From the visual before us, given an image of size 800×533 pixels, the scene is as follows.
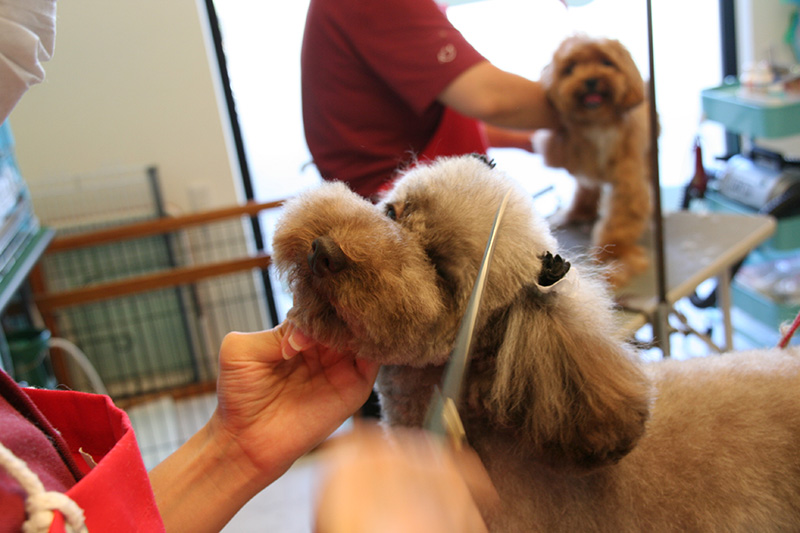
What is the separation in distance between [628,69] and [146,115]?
178 cm

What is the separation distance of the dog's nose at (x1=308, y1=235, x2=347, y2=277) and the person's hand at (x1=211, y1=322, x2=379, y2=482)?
10 cm

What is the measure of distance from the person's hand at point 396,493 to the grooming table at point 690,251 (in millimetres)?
855

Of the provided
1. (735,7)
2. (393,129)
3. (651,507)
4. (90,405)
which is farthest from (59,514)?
(735,7)

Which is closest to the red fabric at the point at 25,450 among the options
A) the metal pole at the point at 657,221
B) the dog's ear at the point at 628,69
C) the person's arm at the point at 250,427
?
the person's arm at the point at 250,427

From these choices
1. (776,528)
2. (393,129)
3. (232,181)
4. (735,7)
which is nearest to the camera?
(776,528)

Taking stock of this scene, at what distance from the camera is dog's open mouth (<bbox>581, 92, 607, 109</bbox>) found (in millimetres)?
1338

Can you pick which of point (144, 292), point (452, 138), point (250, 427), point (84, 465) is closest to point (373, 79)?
point (452, 138)

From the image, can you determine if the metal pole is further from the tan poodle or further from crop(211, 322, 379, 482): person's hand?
crop(211, 322, 379, 482): person's hand

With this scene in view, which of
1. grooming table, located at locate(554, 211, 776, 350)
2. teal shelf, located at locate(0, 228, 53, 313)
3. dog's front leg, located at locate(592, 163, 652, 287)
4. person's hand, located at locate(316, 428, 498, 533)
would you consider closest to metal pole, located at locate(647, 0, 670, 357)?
grooming table, located at locate(554, 211, 776, 350)

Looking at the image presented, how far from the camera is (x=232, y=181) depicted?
251cm

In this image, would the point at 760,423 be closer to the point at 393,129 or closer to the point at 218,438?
the point at 218,438

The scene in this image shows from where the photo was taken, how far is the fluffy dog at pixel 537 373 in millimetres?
704

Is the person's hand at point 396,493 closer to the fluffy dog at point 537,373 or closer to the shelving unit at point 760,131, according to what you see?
the fluffy dog at point 537,373

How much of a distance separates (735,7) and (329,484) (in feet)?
10.0
